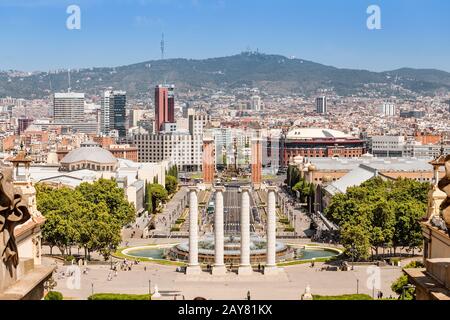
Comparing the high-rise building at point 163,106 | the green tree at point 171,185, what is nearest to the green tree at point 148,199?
the green tree at point 171,185

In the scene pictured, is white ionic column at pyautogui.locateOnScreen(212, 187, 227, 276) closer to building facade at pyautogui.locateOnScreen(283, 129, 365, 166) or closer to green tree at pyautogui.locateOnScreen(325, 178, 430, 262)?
→ green tree at pyautogui.locateOnScreen(325, 178, 430, 262)

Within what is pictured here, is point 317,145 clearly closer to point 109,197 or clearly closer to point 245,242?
point 109,197

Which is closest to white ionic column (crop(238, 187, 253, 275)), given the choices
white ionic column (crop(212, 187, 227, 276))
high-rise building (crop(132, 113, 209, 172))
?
white ionic column (crop(212, 187, 227, 276))

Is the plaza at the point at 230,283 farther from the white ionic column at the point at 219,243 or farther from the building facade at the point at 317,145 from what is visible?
the building facade at the point at 317,145

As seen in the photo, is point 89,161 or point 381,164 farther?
point 89,161

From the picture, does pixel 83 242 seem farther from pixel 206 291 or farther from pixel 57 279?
pixel 206 291

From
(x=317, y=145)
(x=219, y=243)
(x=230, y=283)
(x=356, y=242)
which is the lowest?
(x=317, y=145)

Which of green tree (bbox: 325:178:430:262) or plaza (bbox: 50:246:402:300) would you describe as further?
green tree (bbox: 325:178:430:262)

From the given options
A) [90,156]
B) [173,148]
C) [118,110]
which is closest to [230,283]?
[90,156]
